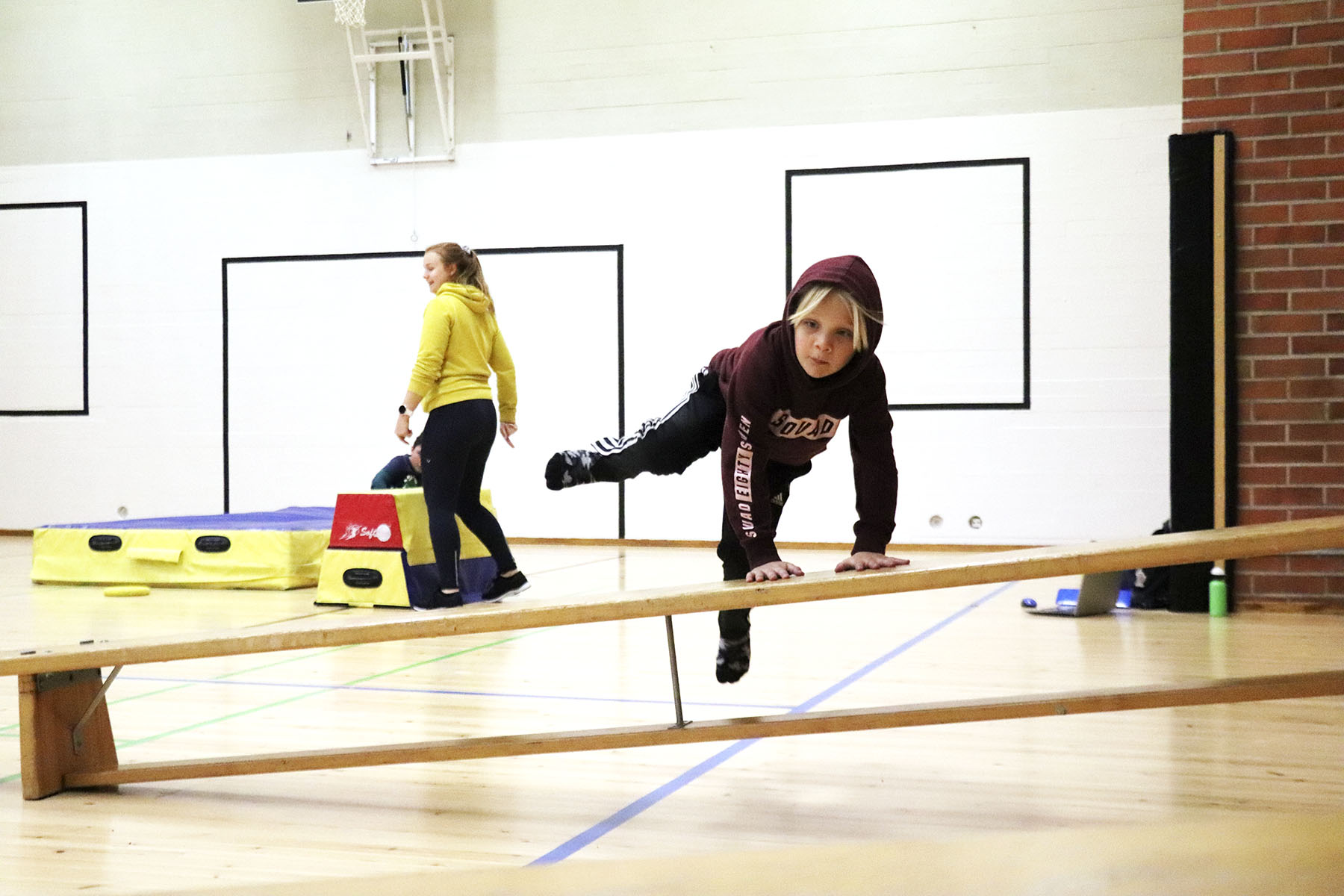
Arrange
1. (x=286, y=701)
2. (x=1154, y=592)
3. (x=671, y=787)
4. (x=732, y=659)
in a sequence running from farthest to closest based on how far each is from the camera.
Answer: (x=1154, y=592) < (x=286, y=701) < (x=732, y=659) < (x=671, y=787)

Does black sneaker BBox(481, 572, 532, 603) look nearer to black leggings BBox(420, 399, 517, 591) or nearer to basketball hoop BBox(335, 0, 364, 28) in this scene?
black leggings BBox(420, 399, 517, 591)

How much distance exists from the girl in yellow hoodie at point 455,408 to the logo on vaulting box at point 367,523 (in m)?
0.52

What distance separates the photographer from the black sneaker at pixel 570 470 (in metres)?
3.44

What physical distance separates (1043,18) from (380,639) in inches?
280

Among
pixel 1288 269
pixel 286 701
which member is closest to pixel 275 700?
pixel 286 701

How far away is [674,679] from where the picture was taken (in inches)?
97.7

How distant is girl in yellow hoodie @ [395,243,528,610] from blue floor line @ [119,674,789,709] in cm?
111

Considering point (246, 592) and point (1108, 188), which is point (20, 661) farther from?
point (1108, 188)

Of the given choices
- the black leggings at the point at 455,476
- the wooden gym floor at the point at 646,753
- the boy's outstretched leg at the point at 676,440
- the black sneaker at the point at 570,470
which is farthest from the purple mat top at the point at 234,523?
the boy's outstretched leg at the point at 676,440

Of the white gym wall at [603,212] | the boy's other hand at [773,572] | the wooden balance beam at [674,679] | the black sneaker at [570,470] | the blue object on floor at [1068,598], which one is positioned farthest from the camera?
the white gym wall at [603,212]

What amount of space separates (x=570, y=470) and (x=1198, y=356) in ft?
10.1

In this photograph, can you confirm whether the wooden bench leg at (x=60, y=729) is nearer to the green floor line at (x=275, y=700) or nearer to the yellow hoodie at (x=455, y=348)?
the green floor line at (x=275, y=700)

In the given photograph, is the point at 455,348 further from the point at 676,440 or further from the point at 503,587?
the point at 676,440

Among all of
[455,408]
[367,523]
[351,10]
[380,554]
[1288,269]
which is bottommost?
[380,554]
